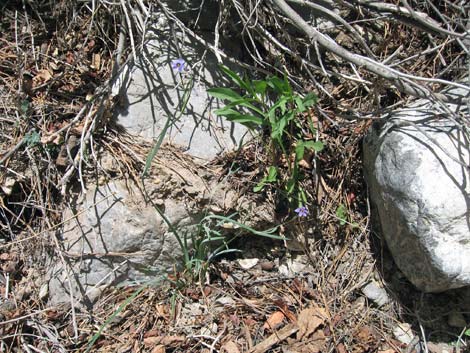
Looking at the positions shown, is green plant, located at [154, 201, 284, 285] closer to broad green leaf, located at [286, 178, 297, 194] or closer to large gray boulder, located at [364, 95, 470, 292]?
broad green leaf, located at [286, 178, 297, 194]

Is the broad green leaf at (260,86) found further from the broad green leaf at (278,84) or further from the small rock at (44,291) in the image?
the small rock at (44,291)

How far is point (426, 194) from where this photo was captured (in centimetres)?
228

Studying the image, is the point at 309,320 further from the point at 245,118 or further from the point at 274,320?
the point at 245,118

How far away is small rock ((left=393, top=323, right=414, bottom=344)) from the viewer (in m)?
2.51

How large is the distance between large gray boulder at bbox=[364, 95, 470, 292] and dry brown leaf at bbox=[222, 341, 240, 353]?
89cm

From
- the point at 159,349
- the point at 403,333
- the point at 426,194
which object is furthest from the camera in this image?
the point at 403,333

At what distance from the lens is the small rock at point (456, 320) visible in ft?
8.28

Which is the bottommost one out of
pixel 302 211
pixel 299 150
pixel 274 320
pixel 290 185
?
pixel 274 320

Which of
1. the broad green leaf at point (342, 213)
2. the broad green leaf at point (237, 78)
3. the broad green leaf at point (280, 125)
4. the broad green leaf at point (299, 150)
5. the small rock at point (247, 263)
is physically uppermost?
the broad green leaf at point (237, 78)

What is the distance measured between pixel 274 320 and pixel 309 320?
168 millimetres

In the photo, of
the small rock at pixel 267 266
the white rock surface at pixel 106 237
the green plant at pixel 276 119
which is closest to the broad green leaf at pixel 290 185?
the green plant at pixel 276 119

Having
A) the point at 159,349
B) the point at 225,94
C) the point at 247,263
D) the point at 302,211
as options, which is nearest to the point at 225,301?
the point at 247,263

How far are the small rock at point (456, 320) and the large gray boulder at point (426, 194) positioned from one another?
0.21 meters

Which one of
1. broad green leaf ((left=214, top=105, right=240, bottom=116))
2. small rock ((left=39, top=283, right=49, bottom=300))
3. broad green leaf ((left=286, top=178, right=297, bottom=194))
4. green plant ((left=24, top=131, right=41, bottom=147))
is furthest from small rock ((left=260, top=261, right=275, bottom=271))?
green plant ((left=24, top=131, right=41, bottom=147))
